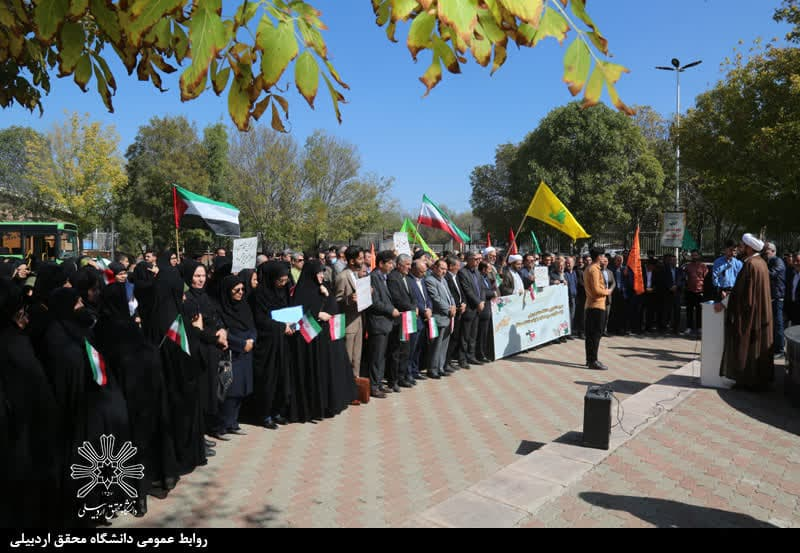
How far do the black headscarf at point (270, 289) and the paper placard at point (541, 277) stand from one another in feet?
21.1

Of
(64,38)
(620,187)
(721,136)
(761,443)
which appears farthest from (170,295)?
(620,187)

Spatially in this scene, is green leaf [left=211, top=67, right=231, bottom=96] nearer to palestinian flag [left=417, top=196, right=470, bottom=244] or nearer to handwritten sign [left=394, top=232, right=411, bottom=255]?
handwritten sign [left=394, top=232, right=411, bottom=255]

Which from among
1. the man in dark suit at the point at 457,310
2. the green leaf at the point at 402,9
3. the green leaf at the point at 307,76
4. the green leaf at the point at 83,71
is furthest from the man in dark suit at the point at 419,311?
the green leaf at the point at 402,9

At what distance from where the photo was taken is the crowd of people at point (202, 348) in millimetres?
3602

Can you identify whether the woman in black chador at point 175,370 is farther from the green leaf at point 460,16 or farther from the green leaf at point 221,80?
the green leaf at point 460,16

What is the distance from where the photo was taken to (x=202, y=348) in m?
5.30

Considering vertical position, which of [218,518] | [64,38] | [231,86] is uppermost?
[64,38]

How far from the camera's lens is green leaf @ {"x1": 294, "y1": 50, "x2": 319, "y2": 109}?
2.26 meters

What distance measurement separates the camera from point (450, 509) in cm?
395

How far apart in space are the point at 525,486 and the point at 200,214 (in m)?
7.39

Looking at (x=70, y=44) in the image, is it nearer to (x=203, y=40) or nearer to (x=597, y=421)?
(x=203, y=40)

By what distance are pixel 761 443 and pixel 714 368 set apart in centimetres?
223

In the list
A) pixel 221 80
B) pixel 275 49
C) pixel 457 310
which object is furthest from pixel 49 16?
pixel 457 310

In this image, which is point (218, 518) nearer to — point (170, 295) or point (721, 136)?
point (170, 295)
